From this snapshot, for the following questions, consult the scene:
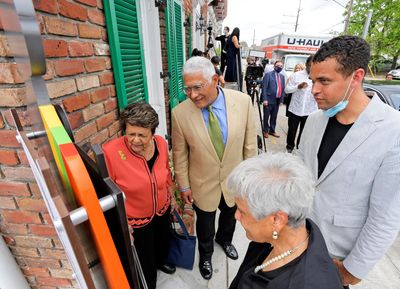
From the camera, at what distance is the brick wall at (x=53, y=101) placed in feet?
3.27

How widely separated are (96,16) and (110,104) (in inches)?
22.8

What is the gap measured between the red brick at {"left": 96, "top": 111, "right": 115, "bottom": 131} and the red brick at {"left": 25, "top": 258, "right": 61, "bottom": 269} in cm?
83

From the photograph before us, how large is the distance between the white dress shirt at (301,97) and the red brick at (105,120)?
3848 millimetres

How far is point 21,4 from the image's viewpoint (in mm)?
330

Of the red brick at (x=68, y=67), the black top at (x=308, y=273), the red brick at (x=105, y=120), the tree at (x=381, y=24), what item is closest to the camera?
the black top at (x=308, y=273)

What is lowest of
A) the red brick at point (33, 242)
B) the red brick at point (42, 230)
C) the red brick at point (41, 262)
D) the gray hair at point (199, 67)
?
the red brick at point (41, 262)

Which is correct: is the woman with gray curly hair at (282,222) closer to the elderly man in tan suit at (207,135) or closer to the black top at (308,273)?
the black top at (308,273)

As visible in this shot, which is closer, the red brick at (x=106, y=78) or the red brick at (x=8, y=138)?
the red brick at (x=8, y=138)

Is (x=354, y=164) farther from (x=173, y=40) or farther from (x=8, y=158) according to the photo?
(x=173, y=40)

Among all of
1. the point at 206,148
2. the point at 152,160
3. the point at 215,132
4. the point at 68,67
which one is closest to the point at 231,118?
the point at 215,132

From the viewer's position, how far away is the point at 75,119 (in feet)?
4.12

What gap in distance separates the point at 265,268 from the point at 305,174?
19.8 inches

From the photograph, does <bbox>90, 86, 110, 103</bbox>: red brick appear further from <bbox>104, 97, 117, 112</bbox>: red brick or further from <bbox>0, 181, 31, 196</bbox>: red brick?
<bbox>0, 181, 31, 196</bbox>: red brick

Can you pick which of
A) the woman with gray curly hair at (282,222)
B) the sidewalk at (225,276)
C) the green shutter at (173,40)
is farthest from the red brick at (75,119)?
the green shutter at (173,40)
